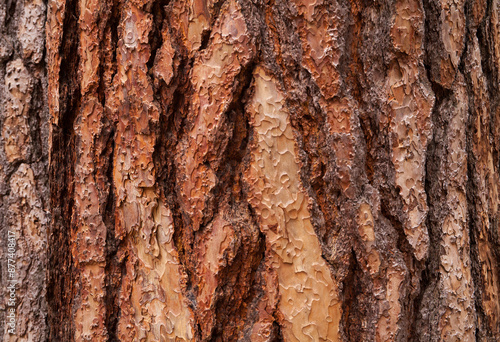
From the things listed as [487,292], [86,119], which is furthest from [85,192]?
[487,292]

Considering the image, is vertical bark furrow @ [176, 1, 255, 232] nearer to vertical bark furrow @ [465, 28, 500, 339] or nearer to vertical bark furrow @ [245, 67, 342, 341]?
vertical bark furrow @ [245, 67, 342, 341]

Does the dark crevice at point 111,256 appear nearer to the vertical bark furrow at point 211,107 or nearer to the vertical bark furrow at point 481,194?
the vertical bark furrow at point 211,107

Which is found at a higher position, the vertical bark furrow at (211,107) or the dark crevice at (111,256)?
the vertical bark furrow at (211,107)

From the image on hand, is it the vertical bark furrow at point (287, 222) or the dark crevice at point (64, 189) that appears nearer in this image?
the vertical bark furrow at point (287, 222)

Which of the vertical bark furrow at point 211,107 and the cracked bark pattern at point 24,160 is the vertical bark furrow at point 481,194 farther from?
the cracked bark pattern at point 24,160

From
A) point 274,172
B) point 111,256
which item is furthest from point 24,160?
point 274,172

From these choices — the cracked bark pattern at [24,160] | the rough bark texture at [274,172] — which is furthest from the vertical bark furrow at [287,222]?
the cracked bark pattern at [24,160]

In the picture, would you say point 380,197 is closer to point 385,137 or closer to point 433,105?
point 385,137

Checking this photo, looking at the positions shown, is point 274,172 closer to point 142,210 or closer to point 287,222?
point 287,222

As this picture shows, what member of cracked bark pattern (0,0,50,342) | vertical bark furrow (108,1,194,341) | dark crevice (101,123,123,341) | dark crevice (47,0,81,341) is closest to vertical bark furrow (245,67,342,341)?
vertical bark furrow (108,1,194,341)
